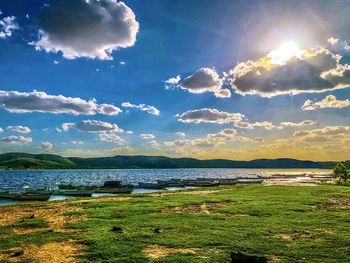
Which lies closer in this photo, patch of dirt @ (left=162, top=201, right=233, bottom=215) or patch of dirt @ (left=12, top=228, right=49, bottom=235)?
patch of dirt @ (left=12, top=228, right=49, bottom=235)

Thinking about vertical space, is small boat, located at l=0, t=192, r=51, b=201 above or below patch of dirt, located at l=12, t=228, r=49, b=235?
below

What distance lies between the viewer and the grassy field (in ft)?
54.4

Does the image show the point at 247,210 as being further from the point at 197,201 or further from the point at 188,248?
the point at 188,248

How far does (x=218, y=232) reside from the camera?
69.5 ft

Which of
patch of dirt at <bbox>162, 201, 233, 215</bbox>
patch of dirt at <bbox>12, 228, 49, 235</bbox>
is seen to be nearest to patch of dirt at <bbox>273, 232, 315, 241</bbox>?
patch of dirt at <bbox>162, 201, 233, 215</bbox>

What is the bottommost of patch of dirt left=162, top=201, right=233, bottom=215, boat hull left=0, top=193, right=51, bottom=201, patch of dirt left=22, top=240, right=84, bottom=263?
boat hull left=0, top=193, right=51, bottom=201

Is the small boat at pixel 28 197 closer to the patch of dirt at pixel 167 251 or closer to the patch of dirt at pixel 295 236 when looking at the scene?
the patch of dirt at pixel 167 251

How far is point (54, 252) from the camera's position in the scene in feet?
57.5

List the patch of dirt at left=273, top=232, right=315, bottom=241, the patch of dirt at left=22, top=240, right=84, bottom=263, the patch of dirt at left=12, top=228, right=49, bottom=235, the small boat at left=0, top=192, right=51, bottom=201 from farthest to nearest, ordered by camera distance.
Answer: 1. the small boat at left=0, top=192, right=51, bottom=201
2. the patch of dirt at left=12, top=228, right=49, bottom=235
3. the patch of dirt at left=273, top=232, right=315, bottom=241
4. the patch of dirt at left=22, top=240, right=84, bottom=263

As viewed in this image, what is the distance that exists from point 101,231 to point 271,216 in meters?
13.7

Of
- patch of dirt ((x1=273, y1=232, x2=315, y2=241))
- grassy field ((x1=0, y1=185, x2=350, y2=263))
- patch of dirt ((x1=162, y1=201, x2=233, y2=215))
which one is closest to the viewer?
grassy field ((x1=0, y1=185, x2=350, y2=263))

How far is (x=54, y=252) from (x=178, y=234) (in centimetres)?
745

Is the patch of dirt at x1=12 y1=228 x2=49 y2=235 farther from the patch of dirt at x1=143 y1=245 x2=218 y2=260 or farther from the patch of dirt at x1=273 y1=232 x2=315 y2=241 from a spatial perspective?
the patch of dirt at x1=273 y1=232 x2=315 y2=241

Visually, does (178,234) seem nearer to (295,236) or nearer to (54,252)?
(295,236)
